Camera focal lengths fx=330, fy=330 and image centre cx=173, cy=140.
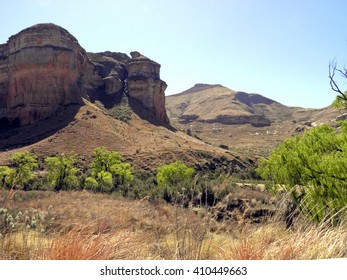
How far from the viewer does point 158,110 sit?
268 ft

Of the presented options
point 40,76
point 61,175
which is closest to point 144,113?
point 40,76

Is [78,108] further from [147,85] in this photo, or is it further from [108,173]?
[108,173]

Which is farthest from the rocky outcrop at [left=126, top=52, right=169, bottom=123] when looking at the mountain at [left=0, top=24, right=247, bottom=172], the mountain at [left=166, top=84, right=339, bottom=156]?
the mountain at [left=166, top=84, right=339, bottom=156]

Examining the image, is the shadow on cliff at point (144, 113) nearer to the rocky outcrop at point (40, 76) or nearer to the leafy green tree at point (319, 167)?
the rocky outcrop at point (40, 76)

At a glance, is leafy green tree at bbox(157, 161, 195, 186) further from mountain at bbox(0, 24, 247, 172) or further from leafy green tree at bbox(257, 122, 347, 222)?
leafy green tree at bbox(257, 122, 347, 222)

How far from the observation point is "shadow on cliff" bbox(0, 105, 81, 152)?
56500 mm

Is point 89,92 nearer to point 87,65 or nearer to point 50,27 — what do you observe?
point 87,65

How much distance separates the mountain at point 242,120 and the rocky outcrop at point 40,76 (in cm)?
3415

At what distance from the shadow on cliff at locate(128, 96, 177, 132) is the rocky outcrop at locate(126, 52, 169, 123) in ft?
4.92

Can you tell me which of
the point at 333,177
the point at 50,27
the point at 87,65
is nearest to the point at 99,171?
the point at 333,177

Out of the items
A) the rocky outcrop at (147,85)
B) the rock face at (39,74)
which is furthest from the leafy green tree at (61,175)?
the rocky outcrop at (147,85)

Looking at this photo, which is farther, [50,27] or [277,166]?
[50,27]

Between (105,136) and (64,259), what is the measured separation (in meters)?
54.8

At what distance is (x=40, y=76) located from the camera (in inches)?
2613
